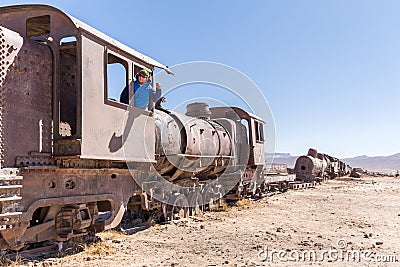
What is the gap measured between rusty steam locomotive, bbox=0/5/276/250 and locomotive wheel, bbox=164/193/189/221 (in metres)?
1.14

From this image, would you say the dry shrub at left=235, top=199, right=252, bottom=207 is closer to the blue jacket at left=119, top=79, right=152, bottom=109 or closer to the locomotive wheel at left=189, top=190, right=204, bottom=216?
the locomotive wheel at left=189, top=190, right=204, bottom=216

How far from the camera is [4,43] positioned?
17.0 ft

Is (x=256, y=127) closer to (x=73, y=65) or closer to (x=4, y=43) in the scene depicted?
(x=73, y=65)

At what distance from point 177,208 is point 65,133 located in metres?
4.83

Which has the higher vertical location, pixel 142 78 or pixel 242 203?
pixel 142 78

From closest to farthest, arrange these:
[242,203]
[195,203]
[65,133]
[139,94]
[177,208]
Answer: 1. [65,133]
2. [139,94]
3. [177,208]
4. [195,203]
5. [242,203]

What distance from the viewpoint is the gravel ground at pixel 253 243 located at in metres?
6.16

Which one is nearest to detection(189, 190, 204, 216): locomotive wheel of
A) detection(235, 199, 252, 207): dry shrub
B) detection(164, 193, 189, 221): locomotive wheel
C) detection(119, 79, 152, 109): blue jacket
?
detection(164, 193, 189, 221): locomotive wheel

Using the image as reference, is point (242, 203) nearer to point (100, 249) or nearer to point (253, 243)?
point (253, 243)

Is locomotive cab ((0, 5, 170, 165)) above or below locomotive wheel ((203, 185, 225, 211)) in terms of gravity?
above

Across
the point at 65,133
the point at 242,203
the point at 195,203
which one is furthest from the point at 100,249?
the point at 242,203

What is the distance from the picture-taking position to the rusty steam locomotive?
5.26 m

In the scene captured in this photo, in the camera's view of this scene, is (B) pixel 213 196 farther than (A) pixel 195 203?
Yes

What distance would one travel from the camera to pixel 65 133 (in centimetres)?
628
